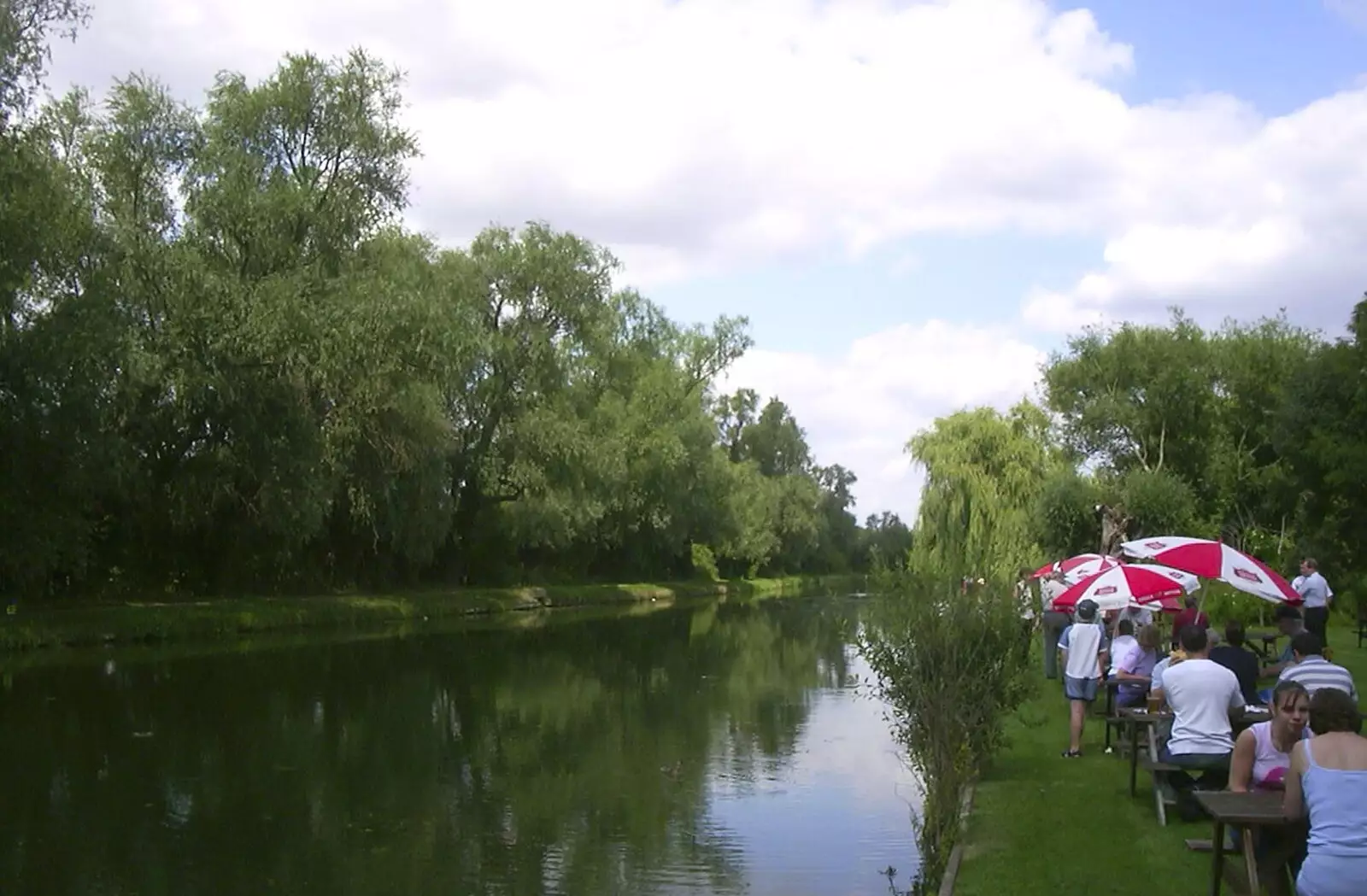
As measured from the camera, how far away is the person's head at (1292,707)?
702 cm

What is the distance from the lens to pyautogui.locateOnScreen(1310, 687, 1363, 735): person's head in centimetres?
602

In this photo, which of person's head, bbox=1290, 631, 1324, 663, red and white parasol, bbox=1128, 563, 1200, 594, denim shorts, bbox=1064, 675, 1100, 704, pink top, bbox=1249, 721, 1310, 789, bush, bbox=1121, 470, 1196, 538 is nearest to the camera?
pink top, bbox=1249, 721, 1310, 789

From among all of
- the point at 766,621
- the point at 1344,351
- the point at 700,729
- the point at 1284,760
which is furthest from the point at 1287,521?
the point at 1284,760

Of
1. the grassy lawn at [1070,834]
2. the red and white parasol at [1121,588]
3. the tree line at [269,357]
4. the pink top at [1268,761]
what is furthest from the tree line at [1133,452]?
the pink top at [1268,761]

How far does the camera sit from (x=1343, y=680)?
9.08m

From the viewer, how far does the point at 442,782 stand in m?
13.2

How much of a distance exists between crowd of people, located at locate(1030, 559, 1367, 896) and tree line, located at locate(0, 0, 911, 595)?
294 centimetres

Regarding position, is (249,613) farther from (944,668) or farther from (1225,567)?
(944,668)

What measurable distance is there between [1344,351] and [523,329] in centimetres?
3218

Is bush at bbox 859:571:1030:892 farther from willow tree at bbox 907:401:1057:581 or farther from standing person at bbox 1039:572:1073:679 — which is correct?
willow tree at bbox 907:401:1057:581

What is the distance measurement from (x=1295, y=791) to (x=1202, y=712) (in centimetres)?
322

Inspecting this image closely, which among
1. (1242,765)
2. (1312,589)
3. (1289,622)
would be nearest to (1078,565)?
(1312,589)

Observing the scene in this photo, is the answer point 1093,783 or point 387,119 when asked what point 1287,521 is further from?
point 1093,783

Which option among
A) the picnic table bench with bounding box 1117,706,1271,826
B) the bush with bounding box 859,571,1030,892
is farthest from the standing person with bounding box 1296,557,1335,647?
the bush with bounding box 859,571,1030,892
